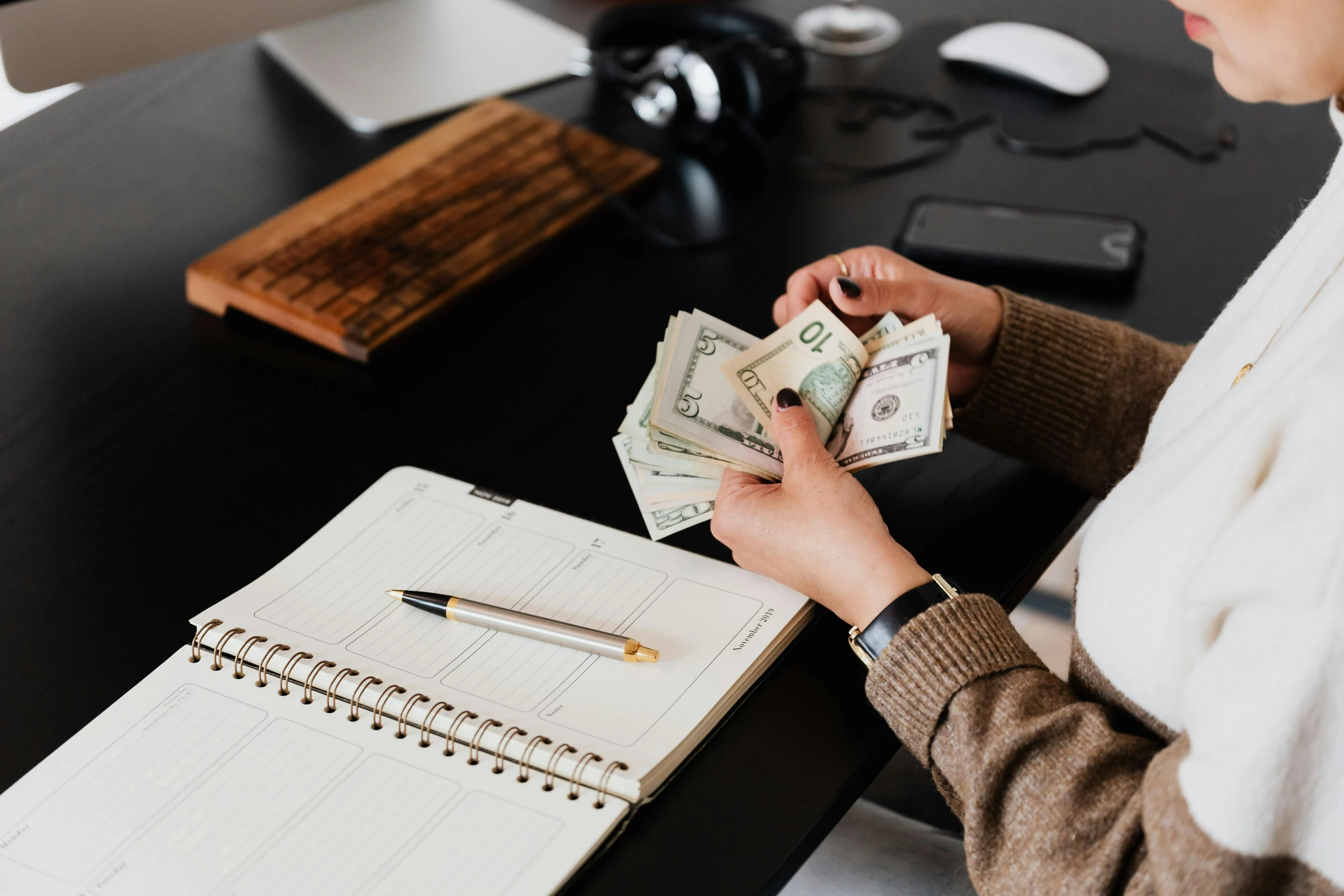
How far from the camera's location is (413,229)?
4.36 feet

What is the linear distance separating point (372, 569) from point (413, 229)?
526 millimetres

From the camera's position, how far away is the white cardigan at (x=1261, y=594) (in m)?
0.64

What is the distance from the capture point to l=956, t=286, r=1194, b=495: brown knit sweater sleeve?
1063mm

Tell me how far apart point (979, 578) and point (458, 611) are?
1.32 feet

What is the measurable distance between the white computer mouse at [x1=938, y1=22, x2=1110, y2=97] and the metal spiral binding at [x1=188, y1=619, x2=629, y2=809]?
119 centimetres

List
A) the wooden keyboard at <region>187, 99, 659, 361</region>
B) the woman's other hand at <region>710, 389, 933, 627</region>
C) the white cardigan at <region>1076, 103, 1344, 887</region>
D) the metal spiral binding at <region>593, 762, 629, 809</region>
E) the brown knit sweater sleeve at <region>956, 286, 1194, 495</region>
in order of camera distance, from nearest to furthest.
A: 1. the white cardigan at <region>1076, 103, 1344, 887</region>
2. the metal spiral binding at <region>593, 762, 629, 809</region>
3. the woman's other hand at <region>710, 389, 933, 627</region>
4. the brown knit sweater sleeve at <region>956, 286, 1194, 495</region>
5. the wooden keyboard at <region>187, 99, 659, 361</region>

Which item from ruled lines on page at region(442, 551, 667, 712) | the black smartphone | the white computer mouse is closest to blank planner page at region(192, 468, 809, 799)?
ruled lines on page at region(442, 551, 667, 712)

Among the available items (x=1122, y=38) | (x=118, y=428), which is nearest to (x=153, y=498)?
(x=118, y=428)

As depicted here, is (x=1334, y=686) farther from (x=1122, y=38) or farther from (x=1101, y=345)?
(x=1122, y=38)

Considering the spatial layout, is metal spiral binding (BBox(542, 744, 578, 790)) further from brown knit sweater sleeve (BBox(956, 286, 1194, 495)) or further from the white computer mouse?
the white computer mouse

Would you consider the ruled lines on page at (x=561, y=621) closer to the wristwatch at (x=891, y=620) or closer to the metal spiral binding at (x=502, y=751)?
the metal spiral binding at (x=502, y=751)

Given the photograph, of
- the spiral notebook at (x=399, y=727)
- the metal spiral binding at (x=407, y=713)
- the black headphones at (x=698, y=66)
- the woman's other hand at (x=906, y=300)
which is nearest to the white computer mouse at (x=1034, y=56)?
the black headphones at (x=698, y=66)

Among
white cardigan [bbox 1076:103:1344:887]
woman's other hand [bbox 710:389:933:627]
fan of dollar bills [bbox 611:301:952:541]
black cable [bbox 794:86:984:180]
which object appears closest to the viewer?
white cardigan [bbox 1076:103:1344:887]

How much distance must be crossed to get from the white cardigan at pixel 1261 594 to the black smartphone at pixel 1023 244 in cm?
50
